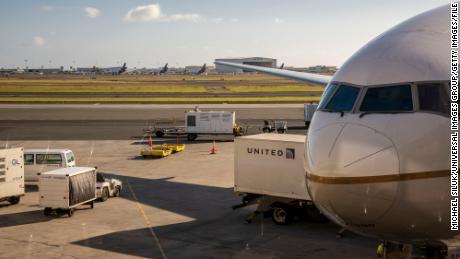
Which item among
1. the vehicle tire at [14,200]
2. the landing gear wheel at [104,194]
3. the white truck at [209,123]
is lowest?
the vehicle tire at [14,200]

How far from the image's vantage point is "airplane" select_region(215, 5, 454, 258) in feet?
28.0

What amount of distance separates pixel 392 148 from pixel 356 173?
702 millimetres

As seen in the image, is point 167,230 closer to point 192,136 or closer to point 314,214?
point 314,214

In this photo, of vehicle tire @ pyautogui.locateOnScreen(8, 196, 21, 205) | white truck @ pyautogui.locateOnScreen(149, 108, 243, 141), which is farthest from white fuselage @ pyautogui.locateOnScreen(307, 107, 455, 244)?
white truck @ pyautogui.locateOnScreen(149, 108, 243, 141)

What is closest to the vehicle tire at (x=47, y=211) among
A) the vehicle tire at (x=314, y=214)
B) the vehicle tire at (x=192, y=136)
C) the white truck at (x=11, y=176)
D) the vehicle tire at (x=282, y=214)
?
the white truck at (x=11, y=176)

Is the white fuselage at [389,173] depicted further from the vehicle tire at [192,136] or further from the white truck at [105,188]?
the vehicle tire at [192,136]

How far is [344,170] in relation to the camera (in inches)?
340

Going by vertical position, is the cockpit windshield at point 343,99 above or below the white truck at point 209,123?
above

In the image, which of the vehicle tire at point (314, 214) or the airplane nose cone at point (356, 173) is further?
the vehicle tire at point (314, 214)

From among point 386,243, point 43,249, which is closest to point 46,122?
point 43,249

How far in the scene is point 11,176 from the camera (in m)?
26.5

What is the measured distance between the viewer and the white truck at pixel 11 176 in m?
26.1

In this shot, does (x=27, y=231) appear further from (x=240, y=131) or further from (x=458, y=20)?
(x=240, y=131)

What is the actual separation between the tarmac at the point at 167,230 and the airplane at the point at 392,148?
9705 mm
